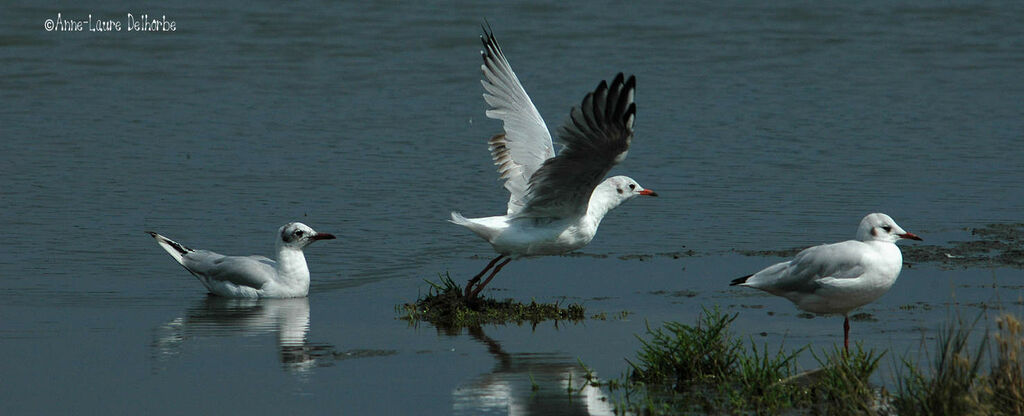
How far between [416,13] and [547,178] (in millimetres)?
20539

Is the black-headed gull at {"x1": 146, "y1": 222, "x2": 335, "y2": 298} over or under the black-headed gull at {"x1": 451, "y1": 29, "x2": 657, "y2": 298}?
under

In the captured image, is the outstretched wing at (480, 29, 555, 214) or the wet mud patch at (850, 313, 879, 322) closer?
the wet mud patch at (850, 313, 879, 322)

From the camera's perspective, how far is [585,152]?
8.73 meters

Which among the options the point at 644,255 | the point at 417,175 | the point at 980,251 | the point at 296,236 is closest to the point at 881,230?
the point at 980,251

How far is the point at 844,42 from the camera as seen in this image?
26.8 meters

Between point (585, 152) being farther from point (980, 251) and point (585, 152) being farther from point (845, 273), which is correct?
point (980, 251)

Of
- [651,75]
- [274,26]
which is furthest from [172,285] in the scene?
[274,26]

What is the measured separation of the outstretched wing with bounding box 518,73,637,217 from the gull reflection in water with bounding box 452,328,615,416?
1306mm

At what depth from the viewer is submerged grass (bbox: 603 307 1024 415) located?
6023mm

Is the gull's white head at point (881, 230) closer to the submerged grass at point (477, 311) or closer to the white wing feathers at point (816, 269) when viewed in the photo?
the white wing feathers at point (816, 269)

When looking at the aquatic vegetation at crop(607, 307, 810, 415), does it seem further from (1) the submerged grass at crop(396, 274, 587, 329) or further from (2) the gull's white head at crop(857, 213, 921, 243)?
(1) the submerged grass at crop(396, 274, 587, 329)

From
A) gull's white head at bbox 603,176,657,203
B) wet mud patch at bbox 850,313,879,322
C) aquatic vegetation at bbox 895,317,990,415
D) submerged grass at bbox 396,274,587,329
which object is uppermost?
gull's white head at bbox 603,176,657,203

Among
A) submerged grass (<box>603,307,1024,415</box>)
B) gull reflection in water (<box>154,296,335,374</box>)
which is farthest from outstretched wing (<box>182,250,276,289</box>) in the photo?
submerged grass (<box>603,307,1024,415</box>)

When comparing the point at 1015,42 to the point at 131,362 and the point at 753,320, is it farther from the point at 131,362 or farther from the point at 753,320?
the point at 131,362
